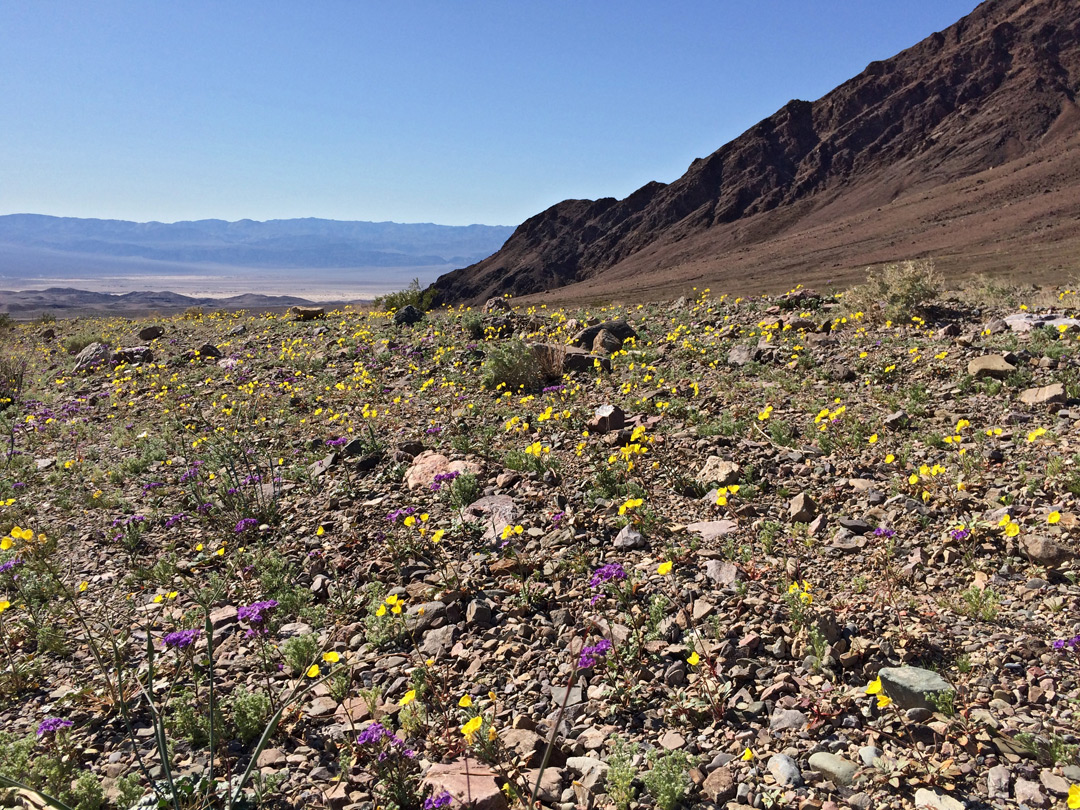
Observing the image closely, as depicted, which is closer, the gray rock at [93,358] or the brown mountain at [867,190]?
the gray rock at [93,358]

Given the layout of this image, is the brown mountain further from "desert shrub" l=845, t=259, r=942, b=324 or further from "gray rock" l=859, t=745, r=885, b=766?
"gray rock" l=859, t=745, r=885, b=766

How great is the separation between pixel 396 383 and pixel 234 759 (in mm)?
6632

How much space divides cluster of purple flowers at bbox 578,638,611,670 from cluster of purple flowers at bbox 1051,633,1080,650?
81.5 inches

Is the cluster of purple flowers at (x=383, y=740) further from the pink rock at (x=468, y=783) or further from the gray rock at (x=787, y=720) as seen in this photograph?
the gray rock at (x=787, y=720)

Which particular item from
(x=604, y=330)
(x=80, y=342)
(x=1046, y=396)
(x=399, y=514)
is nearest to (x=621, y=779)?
(x=399, y=514)

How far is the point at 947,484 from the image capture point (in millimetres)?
4590

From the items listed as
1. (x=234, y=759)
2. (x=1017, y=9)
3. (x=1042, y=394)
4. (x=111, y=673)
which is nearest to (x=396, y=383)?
(x=111, y=673)

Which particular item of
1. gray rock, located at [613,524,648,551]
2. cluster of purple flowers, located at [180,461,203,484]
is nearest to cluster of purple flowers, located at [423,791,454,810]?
gray rock, located at [613,524,648,551]

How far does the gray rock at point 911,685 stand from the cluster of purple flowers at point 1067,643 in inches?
20.9

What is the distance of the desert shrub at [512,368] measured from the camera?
8352 mm

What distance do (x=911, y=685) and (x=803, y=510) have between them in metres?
1.79

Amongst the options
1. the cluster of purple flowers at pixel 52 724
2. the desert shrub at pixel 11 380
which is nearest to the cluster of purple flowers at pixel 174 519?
the cluster of purple flowers at pixel 52 724

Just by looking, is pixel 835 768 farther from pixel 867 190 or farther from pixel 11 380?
pixel 867 190

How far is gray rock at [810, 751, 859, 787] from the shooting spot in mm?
2650
